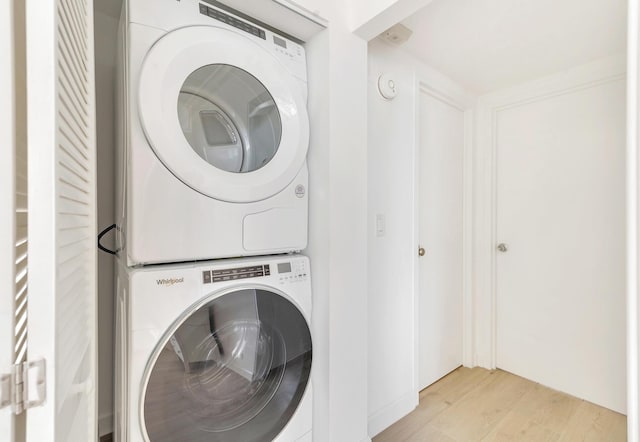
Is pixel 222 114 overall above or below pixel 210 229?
above

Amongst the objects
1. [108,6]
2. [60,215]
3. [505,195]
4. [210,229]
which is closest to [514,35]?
[505,195]

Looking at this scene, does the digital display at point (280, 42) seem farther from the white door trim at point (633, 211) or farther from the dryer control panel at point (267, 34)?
the white door trim at point (633, 211)

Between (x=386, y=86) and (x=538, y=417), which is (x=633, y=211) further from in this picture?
(x=538, y=417)

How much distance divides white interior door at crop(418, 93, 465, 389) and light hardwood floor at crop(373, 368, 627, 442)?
7.5 inches

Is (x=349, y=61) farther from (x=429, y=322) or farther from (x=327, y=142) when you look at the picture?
(x=429, y=322)

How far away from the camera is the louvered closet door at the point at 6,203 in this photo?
1.28 ft

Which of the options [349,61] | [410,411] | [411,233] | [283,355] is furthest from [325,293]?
[410,411]

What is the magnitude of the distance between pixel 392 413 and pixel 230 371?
1144 millimetres

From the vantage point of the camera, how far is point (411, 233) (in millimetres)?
1772

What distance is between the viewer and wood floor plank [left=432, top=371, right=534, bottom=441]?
1.57m

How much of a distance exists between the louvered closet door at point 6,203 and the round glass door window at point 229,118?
52 centimetres

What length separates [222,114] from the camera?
1.02 metres

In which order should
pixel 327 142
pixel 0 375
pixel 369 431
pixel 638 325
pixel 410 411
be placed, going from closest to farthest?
1. pixel 0 375
2. pixel 638 325
3. pixel 327 142
4. pixel 369 431
5. pixel 410 411

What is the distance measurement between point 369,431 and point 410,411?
1.13 ft
